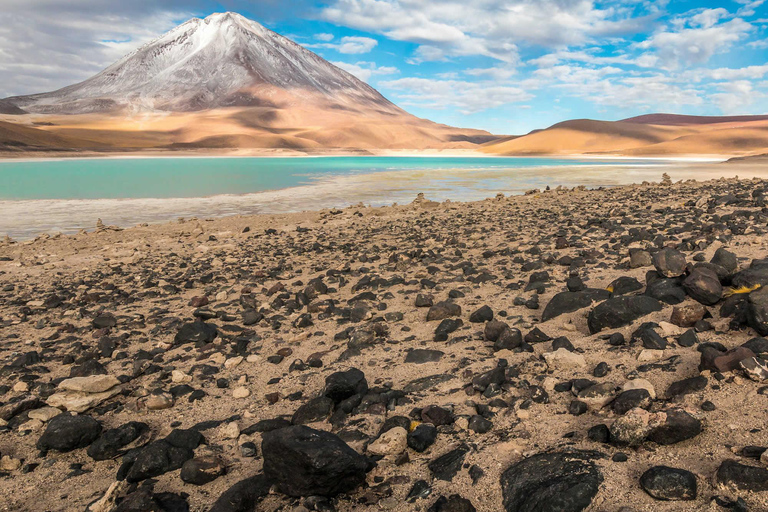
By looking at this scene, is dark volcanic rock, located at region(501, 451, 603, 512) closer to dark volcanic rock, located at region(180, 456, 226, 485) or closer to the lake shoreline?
dark volcanic rock, located at region(180, 456, 226, 485)

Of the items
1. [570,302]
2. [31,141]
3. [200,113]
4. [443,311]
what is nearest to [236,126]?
[200,113]

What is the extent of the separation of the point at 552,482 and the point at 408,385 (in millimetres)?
1363

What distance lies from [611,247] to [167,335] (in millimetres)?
5657

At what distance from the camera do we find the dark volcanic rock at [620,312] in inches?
135

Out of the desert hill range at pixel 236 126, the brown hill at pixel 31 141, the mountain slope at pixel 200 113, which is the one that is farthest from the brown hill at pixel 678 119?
the brown hill at pixel 31 141

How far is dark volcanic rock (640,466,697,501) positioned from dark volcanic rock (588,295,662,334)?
1.74 m

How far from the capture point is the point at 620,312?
11.3 feet

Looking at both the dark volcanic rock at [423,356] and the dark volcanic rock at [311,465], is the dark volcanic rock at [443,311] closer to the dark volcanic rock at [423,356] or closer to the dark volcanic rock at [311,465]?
the dark volcanic rock at [423,356]

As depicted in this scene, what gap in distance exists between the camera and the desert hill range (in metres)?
98.8

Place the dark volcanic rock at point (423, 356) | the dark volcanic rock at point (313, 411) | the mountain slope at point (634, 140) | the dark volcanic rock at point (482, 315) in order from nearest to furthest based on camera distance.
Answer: the dark volcanic rock at point (313, 411)
the dark volcanic rock at point (423, 356)
the dark volcanic rock at point (482, 315)
the mountain slope at point (634, 140)

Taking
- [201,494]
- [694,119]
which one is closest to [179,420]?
[201,494]

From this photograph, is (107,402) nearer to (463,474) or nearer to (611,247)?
(463,474)

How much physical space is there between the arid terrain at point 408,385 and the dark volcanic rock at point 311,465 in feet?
0.03

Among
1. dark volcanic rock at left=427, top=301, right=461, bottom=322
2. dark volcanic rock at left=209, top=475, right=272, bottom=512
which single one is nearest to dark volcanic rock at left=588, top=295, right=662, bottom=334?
dark volcanic rock at left=427, top=301, right=461, bottom=322
